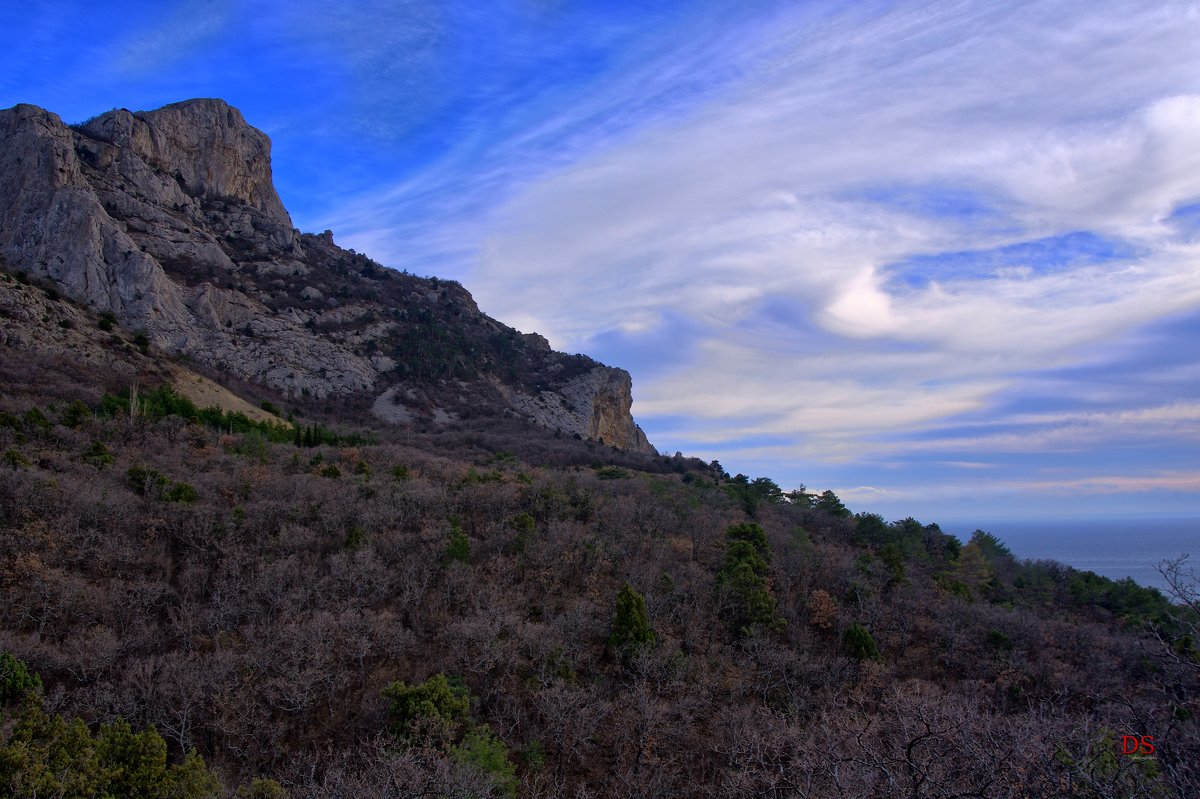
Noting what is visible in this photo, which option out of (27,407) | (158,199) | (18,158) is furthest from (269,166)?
(27,407)

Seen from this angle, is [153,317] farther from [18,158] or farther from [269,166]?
[269,166]

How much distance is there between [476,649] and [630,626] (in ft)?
13.3

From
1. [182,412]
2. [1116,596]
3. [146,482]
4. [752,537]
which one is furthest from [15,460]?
[1116,596]

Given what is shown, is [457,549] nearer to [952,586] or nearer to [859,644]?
[859,644]

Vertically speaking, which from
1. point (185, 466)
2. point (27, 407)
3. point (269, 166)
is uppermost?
point (269, 166)

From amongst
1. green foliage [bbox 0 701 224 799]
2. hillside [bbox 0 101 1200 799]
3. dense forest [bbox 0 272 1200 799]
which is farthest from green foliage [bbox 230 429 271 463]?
green foliage [bbox 0 701 224 799]

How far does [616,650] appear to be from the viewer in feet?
53.5

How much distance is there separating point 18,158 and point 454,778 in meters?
64.3

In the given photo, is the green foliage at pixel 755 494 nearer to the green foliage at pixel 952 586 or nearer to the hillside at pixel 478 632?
the hillside at pixel 478 632

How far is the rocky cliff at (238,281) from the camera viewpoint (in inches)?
1827

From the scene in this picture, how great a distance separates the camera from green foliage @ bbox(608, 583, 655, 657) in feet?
53.2

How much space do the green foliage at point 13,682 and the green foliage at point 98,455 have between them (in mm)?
10694

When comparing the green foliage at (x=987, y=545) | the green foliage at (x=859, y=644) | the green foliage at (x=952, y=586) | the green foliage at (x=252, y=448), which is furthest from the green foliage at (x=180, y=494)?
the green foliage at (x=987, y=545)

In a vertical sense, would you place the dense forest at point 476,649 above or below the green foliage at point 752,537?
below
